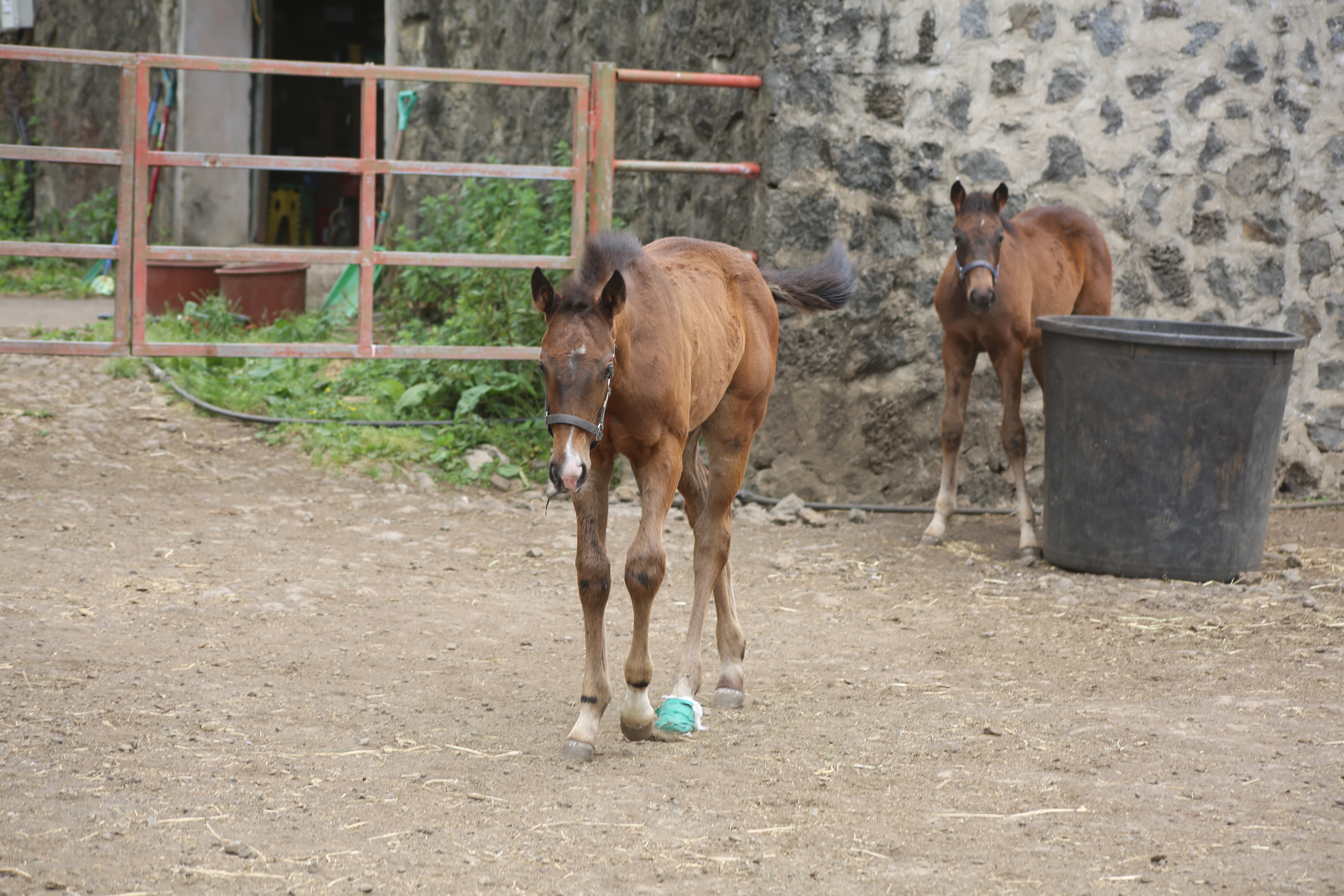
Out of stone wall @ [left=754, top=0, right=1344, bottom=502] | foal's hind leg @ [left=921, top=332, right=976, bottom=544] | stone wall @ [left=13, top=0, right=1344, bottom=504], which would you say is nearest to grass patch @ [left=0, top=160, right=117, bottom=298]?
stone wall @ [left=13, top=0, right=1344, bottom=504]

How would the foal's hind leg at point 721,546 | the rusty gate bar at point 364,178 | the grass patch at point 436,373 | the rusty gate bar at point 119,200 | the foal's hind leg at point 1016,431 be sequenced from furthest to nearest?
the grass patch at point 436,373 < the foal's hind leg at point 1016,431 < the rusty gate bar at point 364,178 < the rusty gate bar at point 119,200 < the foal's hind leg at point 721,546

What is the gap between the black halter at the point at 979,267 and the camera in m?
6.33

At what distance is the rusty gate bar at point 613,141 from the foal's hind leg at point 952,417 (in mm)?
1235

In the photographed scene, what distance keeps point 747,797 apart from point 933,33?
16.8 ft

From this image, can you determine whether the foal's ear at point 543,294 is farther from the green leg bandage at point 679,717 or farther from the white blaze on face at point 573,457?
the green leg bandage at point 679,717

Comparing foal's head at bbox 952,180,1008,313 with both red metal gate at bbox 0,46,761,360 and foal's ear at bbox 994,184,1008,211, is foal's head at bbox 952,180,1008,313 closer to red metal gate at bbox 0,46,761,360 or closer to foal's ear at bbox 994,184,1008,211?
foal's ear at bbox 994,184,1008,211

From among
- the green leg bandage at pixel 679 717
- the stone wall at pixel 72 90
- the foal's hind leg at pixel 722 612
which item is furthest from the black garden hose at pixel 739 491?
the stone wall at pixel 72 90

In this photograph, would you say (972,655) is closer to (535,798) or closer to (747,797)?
(747,797)

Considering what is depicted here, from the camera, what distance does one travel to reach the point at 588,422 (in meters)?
3.25

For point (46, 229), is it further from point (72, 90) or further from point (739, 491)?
point (739, 491)

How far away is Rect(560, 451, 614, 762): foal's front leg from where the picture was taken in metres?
3.58

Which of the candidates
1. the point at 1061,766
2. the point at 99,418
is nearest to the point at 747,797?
the point at 1061,766

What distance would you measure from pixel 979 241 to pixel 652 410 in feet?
11.0

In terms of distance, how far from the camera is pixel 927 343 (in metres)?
7.27
